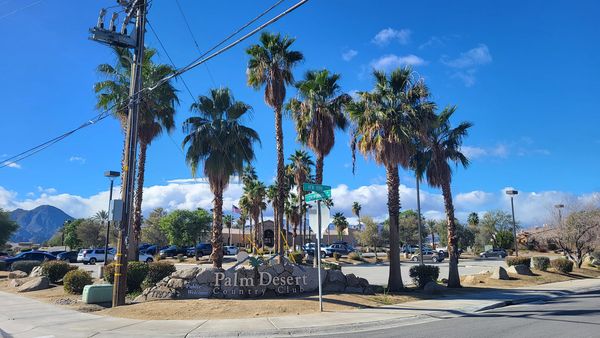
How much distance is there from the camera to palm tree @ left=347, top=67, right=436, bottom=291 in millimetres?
19656

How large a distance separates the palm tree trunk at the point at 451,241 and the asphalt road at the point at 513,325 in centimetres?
678

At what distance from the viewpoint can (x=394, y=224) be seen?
784 inches

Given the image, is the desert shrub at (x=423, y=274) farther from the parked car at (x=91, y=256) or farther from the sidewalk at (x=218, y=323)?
the parked car at (x=91, y=256)

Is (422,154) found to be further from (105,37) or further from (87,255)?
(87,255)

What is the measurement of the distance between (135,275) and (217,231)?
5912 mm

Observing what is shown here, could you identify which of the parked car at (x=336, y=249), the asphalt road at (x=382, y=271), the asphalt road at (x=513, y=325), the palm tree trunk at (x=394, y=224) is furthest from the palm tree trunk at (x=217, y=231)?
the parked car at (x=336, y=249)

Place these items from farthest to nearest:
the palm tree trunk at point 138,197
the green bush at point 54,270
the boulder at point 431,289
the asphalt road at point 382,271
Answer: the asphalt road at point 382,271 → the palm tree trunk at point 138,197 → the green bush at point 54,270 → the boulder at point 431,289

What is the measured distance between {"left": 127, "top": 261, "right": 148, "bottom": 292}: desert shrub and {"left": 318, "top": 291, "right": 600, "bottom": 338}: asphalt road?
10.7 m

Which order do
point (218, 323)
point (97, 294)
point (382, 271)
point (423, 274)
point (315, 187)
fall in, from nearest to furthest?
point (218, 323), point (315, 187), point (97, 294), point (423, 274), point (382, 271)

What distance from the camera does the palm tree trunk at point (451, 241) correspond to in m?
21.2

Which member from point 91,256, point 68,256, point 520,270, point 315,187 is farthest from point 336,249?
point 315,187

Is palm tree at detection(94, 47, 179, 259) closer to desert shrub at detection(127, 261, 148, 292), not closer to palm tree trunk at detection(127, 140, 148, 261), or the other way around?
palm tree trunk at detection(127, 140, 148, 261)

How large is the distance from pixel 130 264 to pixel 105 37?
28.5ft

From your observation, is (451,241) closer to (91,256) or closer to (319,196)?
(319,196)
